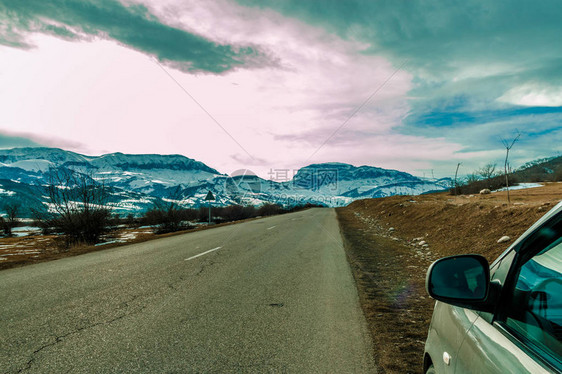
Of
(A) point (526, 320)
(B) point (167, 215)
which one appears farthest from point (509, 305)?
(B) point (167, 215)

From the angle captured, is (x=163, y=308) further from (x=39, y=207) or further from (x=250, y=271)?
(x=39, y=207)

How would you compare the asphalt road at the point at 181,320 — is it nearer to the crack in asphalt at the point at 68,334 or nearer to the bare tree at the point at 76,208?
the crack in asphalt at the point at 68,334

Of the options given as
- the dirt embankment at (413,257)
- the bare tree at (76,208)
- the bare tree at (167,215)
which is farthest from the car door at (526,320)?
the bare tree at (167,215)

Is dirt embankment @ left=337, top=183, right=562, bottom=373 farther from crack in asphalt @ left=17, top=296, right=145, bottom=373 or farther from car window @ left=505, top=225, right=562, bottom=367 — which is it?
crack in asphalt @ left=17, top=296, right=145, bottom=373

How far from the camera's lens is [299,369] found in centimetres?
312

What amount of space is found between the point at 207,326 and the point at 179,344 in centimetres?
54

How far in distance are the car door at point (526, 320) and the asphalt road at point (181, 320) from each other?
1.97 metres

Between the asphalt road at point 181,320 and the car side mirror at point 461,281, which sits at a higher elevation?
the car side mirror at point 461,281

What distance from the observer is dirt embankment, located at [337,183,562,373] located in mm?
3859

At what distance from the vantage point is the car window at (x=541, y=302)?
1.25 m

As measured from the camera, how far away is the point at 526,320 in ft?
4.60

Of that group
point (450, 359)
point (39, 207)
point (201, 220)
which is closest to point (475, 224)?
point (450, 359)

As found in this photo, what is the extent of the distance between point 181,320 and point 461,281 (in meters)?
3.66

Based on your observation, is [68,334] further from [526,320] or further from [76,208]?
[76,208]
